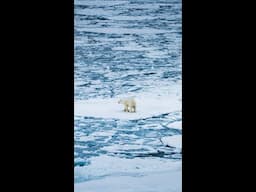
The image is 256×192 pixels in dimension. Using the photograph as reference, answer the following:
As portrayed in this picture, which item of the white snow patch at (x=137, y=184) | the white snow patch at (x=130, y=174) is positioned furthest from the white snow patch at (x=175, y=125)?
the white snow patch at (x=137, y=184)

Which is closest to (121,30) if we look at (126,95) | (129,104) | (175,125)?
(126,95)

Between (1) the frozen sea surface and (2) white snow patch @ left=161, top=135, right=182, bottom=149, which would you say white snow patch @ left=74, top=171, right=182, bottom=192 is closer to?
(1) the frozen sea surface

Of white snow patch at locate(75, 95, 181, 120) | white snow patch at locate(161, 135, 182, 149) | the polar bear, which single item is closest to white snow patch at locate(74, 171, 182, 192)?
white snow patch at locate(161, 135, 182, 149)

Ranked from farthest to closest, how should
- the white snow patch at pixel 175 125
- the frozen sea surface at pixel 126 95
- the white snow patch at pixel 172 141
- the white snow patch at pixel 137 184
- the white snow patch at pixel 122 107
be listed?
the white snow patch at pixel 122 107, the white snow patch at pixel 175 125, the white snow patch at pixel 172 141, the frozen sea surface at pixel 126 95, the white snow patch at pixel 137 184

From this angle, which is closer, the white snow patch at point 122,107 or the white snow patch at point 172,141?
the white snow patch at point 172,141

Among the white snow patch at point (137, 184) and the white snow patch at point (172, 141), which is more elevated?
the white snow patch at point (137, 184)

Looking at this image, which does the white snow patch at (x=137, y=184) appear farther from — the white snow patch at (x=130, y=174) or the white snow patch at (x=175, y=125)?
the white snow patch at (x=175, y=125)

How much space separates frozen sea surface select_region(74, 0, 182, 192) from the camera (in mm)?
3854

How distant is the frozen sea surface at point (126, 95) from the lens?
385cm
